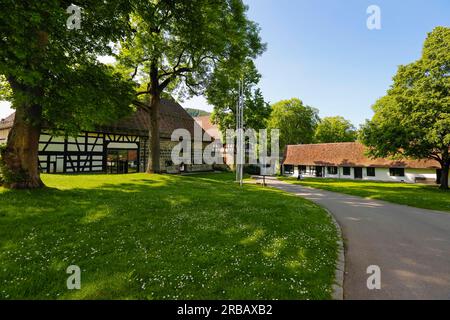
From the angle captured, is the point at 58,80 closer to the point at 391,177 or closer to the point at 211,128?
the point at 211,128

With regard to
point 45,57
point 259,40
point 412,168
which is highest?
point 259,40

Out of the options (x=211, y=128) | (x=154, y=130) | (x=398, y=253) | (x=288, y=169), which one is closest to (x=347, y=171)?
(x=288, y=169)

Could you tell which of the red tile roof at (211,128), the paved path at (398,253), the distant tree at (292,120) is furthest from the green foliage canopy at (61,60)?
the distant tree at (292,120)

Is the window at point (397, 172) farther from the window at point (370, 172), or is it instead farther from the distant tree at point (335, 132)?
the distant tree at point (335, 132)

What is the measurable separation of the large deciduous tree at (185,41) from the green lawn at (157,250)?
9387 mm

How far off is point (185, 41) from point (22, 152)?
39.2 ft

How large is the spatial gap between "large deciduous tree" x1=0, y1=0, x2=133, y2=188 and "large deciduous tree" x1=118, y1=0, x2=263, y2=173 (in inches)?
68.8

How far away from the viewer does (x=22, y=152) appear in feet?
32.3

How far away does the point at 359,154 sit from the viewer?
35.7m

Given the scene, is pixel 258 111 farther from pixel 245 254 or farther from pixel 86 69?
pixel 245 254

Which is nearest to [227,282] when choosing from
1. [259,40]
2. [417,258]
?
[417,258]

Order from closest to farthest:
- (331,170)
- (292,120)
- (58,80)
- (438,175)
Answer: (58,80), (438,175), (331,170), (292,120)

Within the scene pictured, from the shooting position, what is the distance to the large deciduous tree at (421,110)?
→ 756 inches
